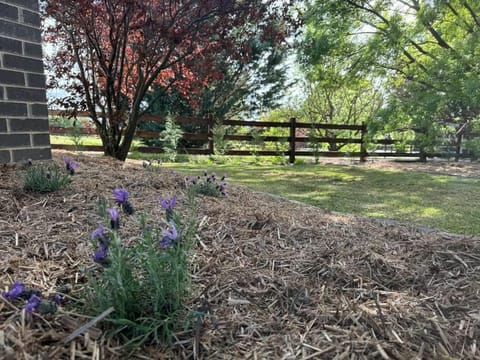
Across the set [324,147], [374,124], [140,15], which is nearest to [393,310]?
[140,15]

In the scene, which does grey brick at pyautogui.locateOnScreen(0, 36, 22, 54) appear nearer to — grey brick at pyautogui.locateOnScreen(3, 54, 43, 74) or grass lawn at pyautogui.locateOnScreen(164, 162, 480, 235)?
grey brick at pyautogui.locateOnScreen(3, 54, 43, 74)

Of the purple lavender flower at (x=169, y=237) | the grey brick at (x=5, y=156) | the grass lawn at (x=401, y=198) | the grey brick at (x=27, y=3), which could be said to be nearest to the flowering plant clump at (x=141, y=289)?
the purple lavender flower at (x=169, y=237)

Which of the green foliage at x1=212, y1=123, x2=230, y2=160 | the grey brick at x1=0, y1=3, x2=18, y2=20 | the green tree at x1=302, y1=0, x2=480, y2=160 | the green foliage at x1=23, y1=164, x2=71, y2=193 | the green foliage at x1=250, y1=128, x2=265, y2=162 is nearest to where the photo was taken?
the green foliage at x1=23, y1=164, x2=71, y2=193

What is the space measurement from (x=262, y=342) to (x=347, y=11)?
7343mm

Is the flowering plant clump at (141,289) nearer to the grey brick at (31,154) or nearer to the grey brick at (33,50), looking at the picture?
the grey brick at (31,154)

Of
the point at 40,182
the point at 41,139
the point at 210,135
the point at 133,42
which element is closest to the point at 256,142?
the point at 210,135

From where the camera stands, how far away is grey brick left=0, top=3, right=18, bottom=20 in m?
2.50

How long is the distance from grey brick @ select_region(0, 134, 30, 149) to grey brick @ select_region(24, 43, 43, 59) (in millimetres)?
686

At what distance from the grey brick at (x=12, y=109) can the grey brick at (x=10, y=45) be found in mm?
412

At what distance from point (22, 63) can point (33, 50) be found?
0.17m

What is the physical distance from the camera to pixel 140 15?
3.72 meters

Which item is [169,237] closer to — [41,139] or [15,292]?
[15,292]

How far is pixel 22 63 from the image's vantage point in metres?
2.67

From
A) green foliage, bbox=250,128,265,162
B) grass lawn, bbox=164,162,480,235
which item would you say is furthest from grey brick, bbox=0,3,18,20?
green foliage, bbox=250,128,265,162
